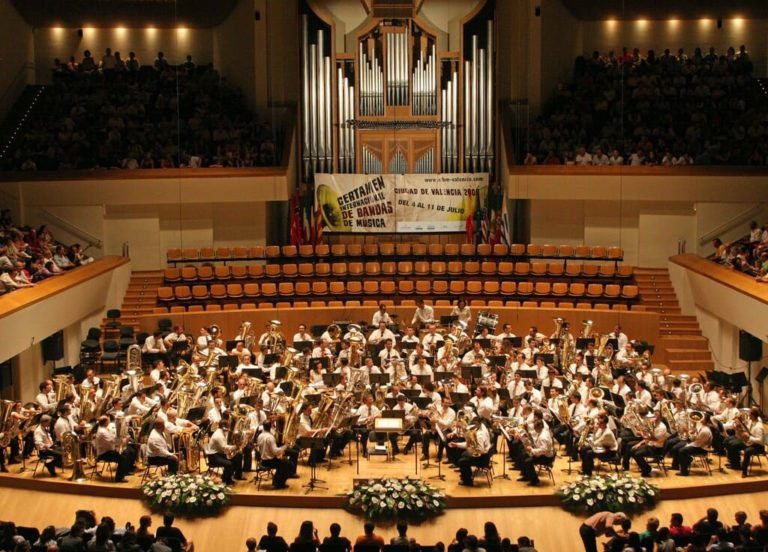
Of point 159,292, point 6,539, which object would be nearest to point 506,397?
point 6,539

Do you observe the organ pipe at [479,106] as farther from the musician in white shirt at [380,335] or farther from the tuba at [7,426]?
the tuba at [7,426]

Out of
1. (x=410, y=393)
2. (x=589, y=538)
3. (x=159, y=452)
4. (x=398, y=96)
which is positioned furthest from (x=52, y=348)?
(x=589, y=538)

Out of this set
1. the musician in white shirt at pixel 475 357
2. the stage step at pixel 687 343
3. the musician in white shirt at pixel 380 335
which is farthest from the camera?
the stage step at pixel 687 343

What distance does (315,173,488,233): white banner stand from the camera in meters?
25.8

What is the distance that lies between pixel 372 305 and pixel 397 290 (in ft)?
2.57

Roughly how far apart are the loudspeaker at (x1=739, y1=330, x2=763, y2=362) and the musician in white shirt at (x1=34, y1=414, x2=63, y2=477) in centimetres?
1136

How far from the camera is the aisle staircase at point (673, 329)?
21.8 metres

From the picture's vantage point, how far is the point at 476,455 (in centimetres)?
1545

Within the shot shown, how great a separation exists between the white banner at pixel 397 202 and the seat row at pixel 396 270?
5.94ft

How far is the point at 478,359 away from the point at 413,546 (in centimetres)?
687

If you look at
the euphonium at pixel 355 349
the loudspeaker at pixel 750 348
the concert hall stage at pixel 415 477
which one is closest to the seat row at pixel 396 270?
the loudspeaker at pixel 750 348

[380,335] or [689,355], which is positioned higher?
[380,335]

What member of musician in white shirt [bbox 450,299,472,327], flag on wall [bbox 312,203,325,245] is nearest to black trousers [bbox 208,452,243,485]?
musician in white shirt [bbox 450,299,472,327]

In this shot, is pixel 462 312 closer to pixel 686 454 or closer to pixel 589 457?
pixel 589 457
